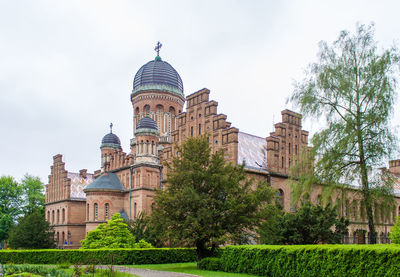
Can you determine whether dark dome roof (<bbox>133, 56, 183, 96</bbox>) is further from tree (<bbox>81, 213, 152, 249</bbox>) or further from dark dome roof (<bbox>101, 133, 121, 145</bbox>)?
tree (<bbox>81, 213, 152, 249</bbox>)

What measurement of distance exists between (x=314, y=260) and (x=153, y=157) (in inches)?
1171

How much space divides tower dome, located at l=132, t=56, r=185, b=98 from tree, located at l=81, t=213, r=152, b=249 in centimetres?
2750

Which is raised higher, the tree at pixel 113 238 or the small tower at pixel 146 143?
the small tower at pixel 146 143

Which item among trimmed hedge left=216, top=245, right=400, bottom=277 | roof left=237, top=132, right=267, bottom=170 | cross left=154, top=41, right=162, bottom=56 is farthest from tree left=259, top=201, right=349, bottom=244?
cross left=154, top=41, right=162, bottom=56

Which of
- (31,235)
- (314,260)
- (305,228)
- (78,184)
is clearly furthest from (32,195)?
(314,260)

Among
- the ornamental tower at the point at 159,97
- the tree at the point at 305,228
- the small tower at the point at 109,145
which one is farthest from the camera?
the small tower at the point at 109,145

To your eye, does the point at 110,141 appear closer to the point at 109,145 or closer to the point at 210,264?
the point at 109,145

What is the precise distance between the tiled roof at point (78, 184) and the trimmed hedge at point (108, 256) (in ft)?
73.2

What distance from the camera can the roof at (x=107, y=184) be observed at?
151 feet

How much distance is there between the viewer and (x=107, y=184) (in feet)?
153

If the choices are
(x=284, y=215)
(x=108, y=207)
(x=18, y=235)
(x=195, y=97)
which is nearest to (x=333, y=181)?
(x=284, y=215)

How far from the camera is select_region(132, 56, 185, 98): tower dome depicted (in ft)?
186

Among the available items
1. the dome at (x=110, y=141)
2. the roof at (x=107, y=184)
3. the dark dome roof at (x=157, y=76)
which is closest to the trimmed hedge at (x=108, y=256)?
the roof at (x=107, y=184)

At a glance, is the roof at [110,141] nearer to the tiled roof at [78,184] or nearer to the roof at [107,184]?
the tiled roof at [78,184]
